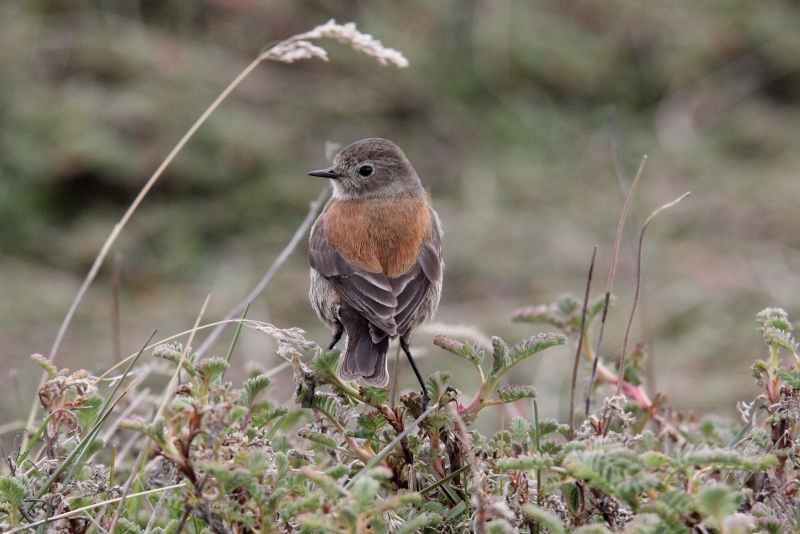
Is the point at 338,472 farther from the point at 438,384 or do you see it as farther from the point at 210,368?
the point at 438,384

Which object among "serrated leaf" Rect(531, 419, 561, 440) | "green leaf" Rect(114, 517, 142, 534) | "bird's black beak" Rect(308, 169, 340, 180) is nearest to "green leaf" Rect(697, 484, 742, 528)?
"serrated leaf" Rect(531, 419, 561, 440)

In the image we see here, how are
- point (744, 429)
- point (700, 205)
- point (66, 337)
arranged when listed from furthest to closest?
point (700, 205) → point (66, 337) → point (744, 429)

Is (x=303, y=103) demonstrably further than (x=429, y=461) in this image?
Yes

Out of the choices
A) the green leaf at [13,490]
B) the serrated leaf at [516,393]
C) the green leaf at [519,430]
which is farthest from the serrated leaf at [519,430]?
the green leaf at [13,490]

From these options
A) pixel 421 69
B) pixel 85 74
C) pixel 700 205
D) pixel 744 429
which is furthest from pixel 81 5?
pixel 744 429

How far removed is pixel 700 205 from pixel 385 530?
8.63m

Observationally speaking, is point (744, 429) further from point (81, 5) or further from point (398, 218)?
point (81, 5)

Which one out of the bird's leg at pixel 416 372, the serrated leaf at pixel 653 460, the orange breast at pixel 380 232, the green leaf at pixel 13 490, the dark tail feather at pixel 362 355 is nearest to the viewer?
the serrated leaf at pixel 653 460

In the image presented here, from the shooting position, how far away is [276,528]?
2510mm

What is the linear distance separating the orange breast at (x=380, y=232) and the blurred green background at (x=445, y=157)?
2131 millimetres

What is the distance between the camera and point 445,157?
36.4 feet

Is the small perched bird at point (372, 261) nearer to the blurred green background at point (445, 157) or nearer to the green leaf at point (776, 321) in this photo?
the green leaf at point (776, 321)

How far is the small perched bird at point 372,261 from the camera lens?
4242mm

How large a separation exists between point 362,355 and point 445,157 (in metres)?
7.27
